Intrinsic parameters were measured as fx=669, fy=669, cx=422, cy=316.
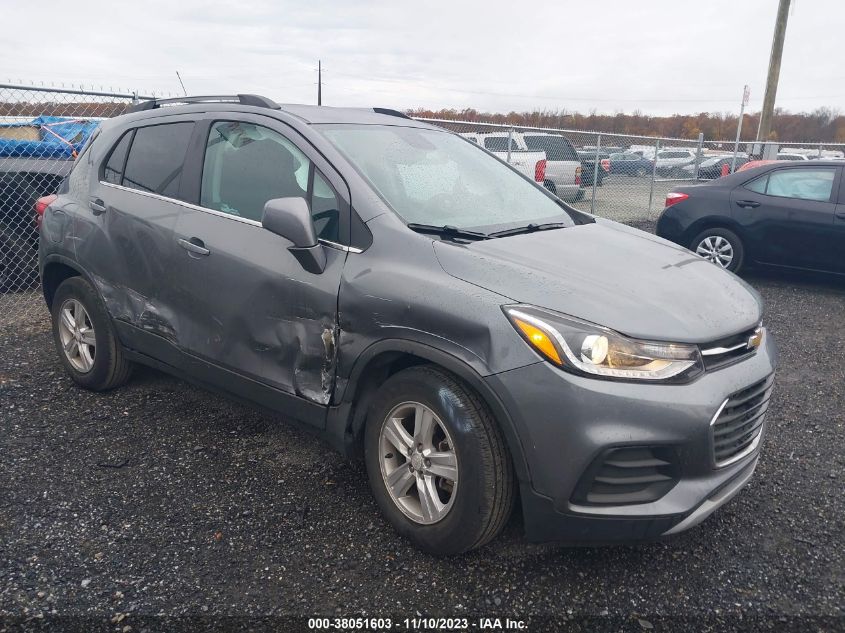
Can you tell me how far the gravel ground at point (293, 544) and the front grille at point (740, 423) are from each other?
508 millimetres

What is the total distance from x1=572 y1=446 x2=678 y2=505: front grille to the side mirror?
1391 millimetres

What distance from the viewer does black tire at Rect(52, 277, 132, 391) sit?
13.1 ft

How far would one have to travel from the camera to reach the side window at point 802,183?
24.6 feet

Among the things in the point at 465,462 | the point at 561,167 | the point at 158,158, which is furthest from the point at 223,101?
the point at 561,167

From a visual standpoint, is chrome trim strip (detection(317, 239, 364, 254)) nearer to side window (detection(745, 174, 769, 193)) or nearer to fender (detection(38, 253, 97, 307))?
fender (detection(38, 253, 97, 307))

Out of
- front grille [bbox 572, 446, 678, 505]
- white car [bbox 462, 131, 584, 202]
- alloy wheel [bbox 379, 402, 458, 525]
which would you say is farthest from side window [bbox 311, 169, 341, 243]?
white car [bbox 462, 131, 584, 202]

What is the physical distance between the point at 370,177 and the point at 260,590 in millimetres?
1759

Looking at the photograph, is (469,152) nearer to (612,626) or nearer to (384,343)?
(384,343)

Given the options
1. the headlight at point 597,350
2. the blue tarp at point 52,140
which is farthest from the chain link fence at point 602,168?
the headlight at point 597,350

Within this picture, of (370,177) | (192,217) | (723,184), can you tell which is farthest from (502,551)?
(723,184)

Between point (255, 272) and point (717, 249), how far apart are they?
264 inches

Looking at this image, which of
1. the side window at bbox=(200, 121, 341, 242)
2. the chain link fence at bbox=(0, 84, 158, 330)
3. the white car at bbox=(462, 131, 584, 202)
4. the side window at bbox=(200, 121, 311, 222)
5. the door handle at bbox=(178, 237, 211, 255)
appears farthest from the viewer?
the white car at bbox=(462, 131, 584, 202)

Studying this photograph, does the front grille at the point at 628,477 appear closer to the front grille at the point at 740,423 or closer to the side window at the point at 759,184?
the front grille at the point at 740,423

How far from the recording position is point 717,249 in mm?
8117
